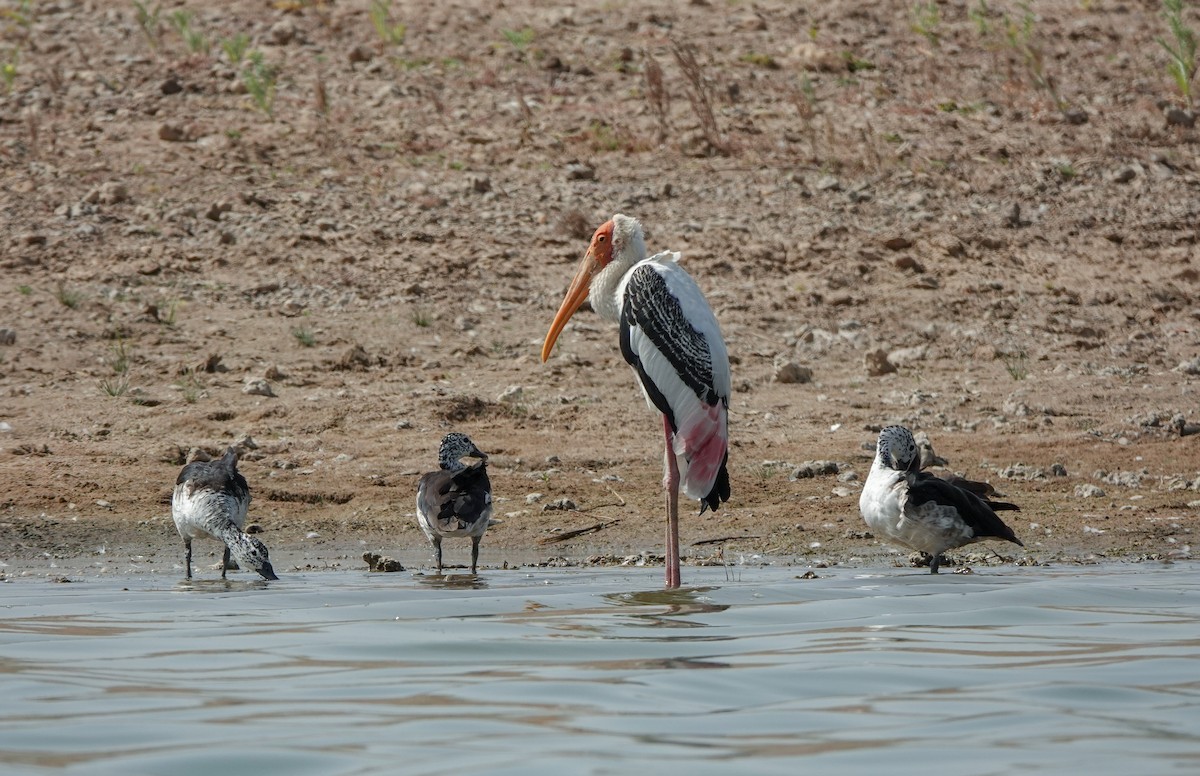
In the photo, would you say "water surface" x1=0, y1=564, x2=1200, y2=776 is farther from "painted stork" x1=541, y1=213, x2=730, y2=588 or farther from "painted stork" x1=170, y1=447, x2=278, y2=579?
"painted stork" x1=541, y1=213, x2=730, y2=588

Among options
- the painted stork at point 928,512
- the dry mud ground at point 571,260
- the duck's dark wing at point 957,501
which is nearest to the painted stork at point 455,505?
the dry mud ground at point 571,260

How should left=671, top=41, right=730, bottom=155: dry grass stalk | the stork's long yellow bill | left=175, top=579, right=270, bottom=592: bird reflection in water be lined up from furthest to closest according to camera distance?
left=671, top=41, right=730, bottom=155: dry grass stalk, the stork's long yellow bill, left=175, top=579, right=270, bottom=592: bird reflection in water

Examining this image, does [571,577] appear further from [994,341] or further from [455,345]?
[994,341]

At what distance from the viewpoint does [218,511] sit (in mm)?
8938

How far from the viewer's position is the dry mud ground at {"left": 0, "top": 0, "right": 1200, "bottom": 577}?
10.6 meters

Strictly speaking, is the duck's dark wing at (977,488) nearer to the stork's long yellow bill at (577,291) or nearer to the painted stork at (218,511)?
the stork's long yellow bill at (577,291)

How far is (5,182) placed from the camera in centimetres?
1481

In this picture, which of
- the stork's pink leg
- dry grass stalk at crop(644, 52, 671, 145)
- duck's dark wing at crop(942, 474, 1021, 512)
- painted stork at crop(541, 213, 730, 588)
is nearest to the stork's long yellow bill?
painted stork at crop(541, 213, 730, 588)

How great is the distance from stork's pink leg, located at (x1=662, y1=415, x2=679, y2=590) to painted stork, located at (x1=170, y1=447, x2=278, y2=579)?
2.03 metres

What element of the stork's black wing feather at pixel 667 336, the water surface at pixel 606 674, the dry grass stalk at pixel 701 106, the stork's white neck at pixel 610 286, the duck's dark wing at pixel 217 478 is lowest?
the water surface at pixel 606 674

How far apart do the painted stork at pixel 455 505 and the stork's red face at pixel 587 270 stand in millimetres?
782

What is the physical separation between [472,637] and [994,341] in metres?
7.23

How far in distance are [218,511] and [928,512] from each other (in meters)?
3.67

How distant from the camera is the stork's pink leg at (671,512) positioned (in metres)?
8.43
